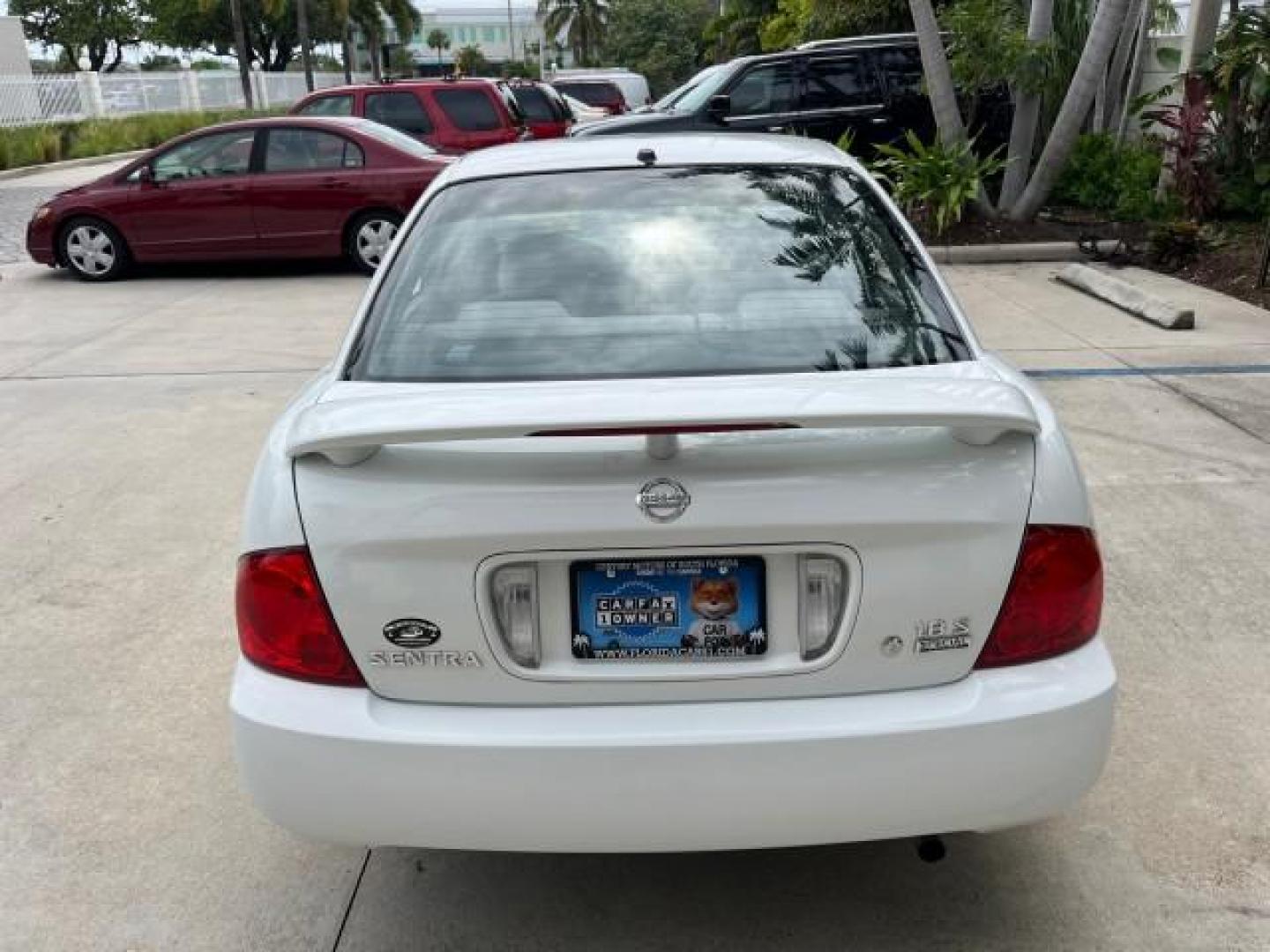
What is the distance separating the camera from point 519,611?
228 cm

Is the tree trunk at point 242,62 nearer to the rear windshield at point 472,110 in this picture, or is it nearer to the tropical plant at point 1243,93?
the rear windshield at point 472,110

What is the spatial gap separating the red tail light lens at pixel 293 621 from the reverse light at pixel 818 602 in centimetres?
85

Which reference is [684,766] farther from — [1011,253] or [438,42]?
[438,42]

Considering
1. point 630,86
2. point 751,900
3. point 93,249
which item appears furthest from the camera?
point 630,86

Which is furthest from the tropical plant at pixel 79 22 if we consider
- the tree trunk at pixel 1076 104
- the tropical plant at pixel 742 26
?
the tree trunk at pixel 1076 104

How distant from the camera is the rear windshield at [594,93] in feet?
87.7

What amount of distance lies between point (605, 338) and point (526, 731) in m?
0.94

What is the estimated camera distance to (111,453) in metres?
6.30

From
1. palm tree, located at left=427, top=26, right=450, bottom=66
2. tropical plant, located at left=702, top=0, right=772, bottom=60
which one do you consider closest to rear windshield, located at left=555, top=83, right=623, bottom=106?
tropical plant, located at left=702, top=0, right=772, bottom=60

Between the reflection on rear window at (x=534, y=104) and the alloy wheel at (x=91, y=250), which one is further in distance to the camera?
the reflection on rear window at (x=534, y=104)

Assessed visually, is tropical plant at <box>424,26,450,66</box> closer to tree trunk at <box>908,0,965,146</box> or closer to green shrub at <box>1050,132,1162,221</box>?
green shrub at <box>1050,132,1162,221</box>

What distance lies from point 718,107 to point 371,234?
161 inches

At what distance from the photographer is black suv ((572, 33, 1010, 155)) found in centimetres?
1321

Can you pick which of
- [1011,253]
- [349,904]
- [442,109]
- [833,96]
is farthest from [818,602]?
[442,109]
